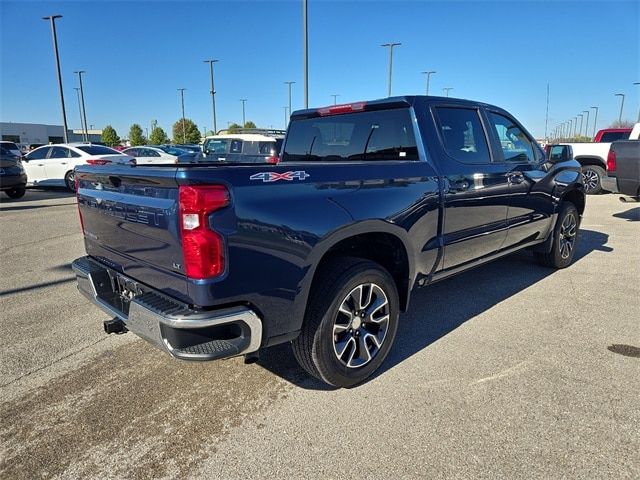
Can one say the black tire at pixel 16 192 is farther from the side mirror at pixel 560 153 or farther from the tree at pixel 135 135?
the tree at pixel 135 135

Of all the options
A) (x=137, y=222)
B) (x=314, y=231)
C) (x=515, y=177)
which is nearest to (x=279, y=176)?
(x=314, y=231)

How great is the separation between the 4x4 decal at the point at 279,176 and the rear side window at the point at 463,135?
1.61 meters

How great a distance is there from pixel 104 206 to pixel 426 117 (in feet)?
7.98

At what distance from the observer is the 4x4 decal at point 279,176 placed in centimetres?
226

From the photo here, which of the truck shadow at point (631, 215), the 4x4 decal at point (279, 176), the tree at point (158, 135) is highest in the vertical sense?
the tree at point (158, 135)

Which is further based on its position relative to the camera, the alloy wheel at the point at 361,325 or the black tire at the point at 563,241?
the black tire at the point at 563,241

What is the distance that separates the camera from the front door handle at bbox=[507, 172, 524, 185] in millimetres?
4277

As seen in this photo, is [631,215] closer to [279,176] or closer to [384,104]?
[384,104]

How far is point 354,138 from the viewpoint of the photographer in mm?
3828

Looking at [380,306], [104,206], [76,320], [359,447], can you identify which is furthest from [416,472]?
[76,320]

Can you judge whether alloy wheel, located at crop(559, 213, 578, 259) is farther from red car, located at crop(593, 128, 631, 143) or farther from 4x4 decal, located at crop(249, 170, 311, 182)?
red car, located at crop(593, 128, 631, 143)

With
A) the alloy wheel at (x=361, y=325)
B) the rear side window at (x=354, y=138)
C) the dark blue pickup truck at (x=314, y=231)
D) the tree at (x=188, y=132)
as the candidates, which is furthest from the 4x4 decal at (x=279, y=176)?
the tree at (x=188, y=132)

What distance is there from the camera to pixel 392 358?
11.0 feet

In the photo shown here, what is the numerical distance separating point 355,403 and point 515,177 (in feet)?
9.36
